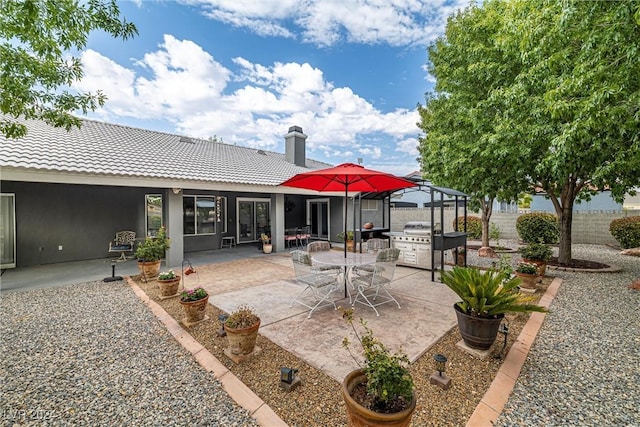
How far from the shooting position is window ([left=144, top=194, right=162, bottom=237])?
976 centimetres

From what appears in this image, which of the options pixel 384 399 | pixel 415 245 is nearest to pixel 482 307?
pixel 384 399

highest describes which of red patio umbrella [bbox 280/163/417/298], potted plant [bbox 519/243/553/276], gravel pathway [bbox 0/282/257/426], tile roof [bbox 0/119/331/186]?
tile roof [bbox 0/119/331/186]

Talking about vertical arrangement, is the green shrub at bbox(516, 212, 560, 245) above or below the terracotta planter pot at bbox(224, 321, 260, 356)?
above

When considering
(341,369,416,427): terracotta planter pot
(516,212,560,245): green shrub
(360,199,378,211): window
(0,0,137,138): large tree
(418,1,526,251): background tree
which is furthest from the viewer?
(360,199,378,211): window

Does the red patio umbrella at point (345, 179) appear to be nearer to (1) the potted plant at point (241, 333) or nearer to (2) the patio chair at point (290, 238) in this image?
(1) the potted plant at point (241, 333)

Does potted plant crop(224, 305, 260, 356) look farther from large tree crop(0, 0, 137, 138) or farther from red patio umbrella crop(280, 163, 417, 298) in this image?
large tree crop(0, 0, 137, 138)

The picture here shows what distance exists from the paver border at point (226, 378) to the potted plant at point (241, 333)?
227 millimetres

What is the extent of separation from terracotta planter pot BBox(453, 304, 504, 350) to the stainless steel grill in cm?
432

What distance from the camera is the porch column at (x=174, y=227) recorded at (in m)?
7.69

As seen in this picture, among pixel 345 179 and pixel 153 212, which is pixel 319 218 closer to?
pixel 153 212

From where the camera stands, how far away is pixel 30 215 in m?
7.92

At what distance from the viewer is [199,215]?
10883 mm

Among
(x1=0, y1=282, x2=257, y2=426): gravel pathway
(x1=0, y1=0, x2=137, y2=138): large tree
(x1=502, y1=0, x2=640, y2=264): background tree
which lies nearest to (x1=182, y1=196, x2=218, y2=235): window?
(x1=0, y1=282, x2=257, y2=426): gravel pathway

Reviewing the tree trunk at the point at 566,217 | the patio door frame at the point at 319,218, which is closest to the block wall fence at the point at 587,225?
the tree trunk at the point at 566,217
